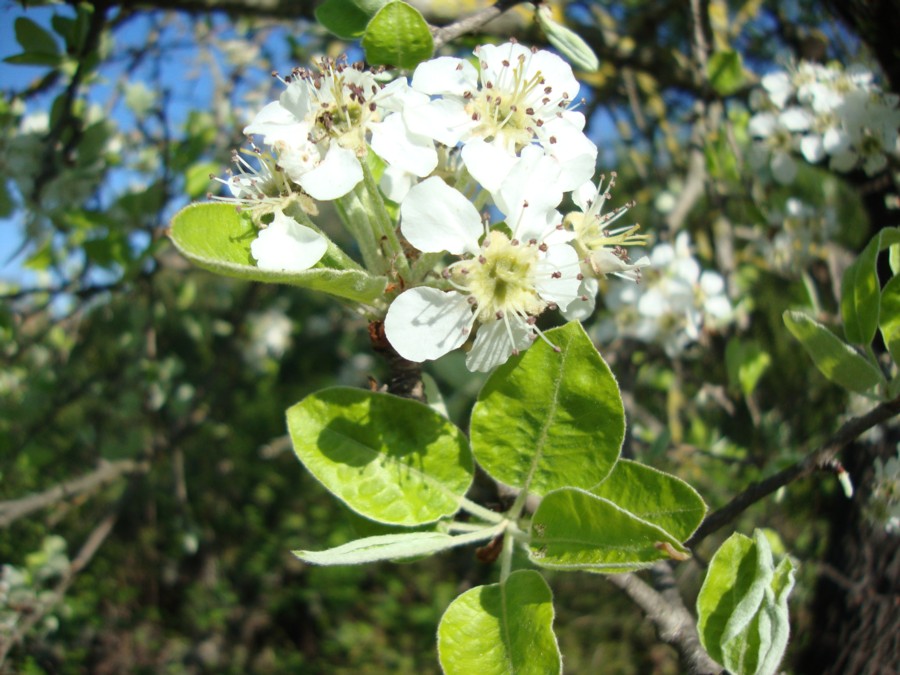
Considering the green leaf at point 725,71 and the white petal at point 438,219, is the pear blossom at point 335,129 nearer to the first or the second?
the white petal at point 438,219

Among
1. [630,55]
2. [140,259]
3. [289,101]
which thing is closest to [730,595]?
[289,101]

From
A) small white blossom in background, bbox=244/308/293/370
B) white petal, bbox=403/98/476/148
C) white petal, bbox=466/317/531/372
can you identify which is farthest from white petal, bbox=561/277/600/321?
small white blossom in background, bbox=244/308/293/370

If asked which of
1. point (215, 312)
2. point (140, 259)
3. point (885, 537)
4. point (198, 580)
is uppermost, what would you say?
point (140, 259)

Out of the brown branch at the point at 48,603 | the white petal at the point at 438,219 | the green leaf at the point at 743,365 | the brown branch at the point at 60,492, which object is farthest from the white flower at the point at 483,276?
the brown branch at the point at 48,603

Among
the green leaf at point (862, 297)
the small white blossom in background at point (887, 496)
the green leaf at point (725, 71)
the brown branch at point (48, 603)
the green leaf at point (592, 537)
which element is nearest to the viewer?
the green leaf at point (592, 537)

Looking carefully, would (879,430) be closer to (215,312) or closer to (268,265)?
(268,265)

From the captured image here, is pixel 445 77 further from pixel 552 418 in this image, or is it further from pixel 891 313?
pixel 891 313

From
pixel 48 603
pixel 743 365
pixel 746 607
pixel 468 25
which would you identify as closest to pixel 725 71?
pixel 743 365
